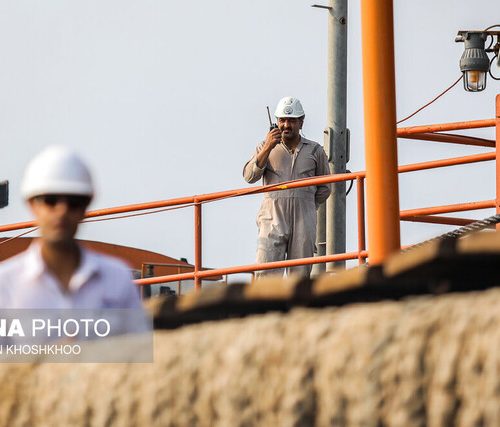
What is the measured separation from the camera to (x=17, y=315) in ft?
15.5

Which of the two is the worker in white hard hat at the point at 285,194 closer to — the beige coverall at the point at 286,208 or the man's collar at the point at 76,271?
the beige coverall at the point at 286,208

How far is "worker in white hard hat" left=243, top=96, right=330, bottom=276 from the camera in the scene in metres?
13.3

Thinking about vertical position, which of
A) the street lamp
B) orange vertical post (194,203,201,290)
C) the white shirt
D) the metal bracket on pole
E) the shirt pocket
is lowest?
orange vertical post (194,203,201,290)

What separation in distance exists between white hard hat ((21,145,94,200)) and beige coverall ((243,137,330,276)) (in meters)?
8.43

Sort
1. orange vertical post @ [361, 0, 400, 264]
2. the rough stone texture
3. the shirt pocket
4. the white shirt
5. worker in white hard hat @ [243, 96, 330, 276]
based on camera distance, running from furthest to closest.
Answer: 1. the shirt pocket
2. worker in white hard hat @ [243, 96, 330, 276]
3. orange vertical post @ [361, 0, 400, 264]
4. the white shirt
5. the rough stone texture

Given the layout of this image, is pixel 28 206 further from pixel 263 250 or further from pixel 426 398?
pixel 263 250

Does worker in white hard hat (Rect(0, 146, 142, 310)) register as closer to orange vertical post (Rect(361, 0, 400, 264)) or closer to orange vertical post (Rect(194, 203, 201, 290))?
orange vertical post (Rect(361, 0, 400, 264))

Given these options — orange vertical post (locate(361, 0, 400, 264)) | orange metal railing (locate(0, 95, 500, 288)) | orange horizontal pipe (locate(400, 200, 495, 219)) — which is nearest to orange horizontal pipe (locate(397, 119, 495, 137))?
orange metal railing (locate(0, 95, 500, 288))

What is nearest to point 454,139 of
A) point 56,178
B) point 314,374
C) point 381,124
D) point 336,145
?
point 336,145

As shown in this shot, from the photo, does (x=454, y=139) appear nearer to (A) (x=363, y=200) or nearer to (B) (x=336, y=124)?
(A) (x=363, y=200)

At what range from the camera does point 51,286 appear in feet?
15.4

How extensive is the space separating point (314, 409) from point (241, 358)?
191mm

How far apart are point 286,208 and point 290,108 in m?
0.77

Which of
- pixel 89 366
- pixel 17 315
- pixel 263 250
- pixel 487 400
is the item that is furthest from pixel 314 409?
pixel 263 250
